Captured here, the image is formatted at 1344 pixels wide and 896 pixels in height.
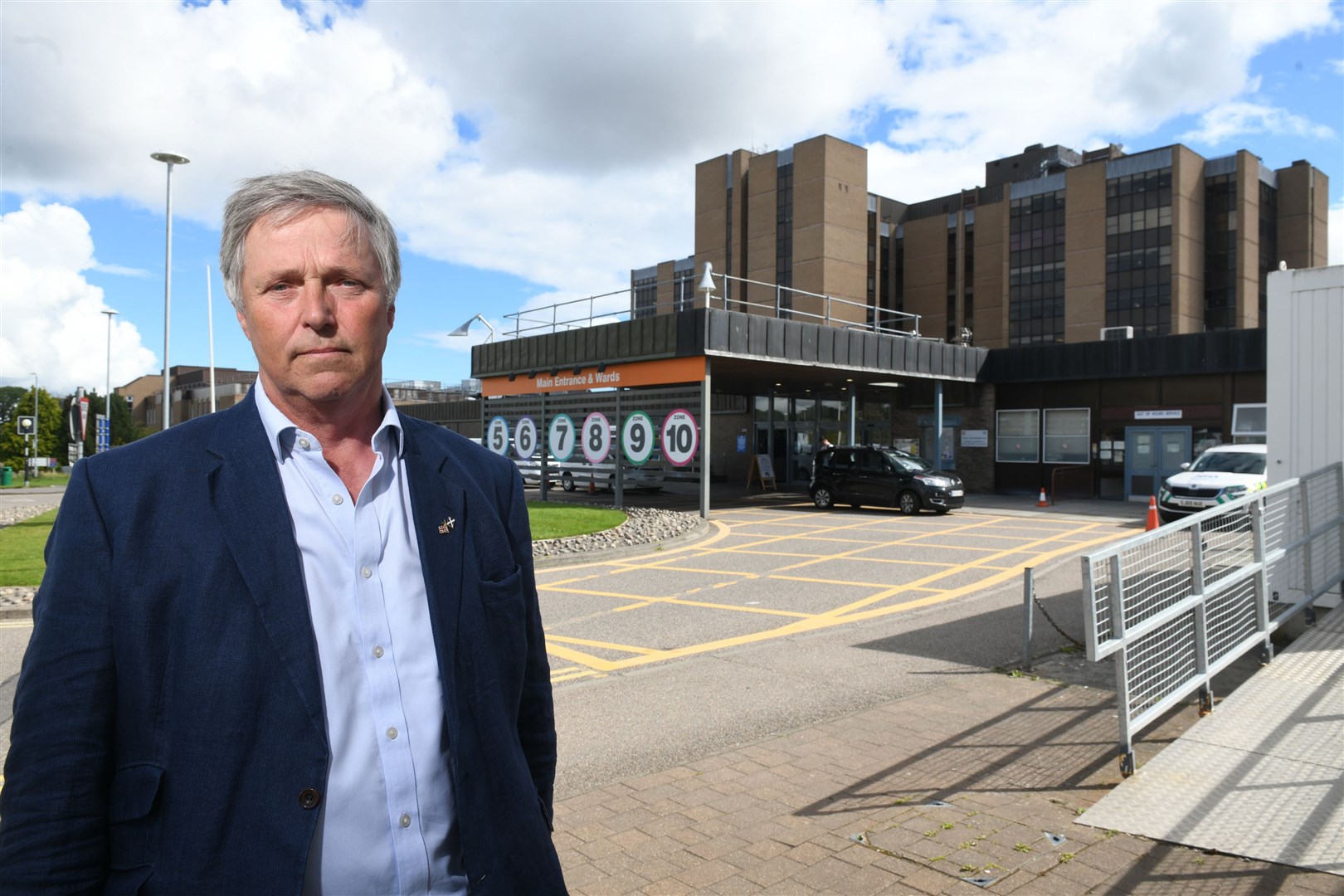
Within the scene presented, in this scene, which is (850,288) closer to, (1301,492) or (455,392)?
(455,392)

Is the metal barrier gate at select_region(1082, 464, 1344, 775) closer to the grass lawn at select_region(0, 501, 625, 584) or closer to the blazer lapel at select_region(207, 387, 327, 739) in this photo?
the blazer lapel at select_region(207, 387, 327, 739)

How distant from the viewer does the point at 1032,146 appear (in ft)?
226

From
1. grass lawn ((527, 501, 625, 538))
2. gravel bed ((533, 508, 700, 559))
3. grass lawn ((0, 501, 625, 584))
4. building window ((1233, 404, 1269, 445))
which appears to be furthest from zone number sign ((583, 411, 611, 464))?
building window ((1233, 404, 1269, 445))

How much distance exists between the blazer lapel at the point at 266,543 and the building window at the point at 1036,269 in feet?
202

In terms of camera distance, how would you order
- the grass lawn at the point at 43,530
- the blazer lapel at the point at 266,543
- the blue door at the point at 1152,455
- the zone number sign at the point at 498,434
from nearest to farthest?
1. the blazer lapel at the point at 266,543
2. the grass lawn at the point at 43,530
3. the blue door at the point at 1152,455
4. the zone number sign at the point at 498,434

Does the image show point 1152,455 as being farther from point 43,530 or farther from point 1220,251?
point 1220,251

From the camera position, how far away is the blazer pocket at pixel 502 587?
185 centimetres

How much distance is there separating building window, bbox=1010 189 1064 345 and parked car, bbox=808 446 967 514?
133 feet

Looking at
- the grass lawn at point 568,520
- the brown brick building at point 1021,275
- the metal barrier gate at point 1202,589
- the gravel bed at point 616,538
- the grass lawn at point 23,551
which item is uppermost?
the brown brick building at point 1021,275

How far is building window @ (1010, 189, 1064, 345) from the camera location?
192 feet

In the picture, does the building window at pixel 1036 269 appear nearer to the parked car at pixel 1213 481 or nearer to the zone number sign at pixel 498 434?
the parked car at pixel 1213 481

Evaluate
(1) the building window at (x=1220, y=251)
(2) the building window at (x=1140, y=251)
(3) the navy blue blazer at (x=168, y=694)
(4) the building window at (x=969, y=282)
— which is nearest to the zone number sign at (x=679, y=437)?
(3) the navy blue blazer at (x=168, y=694)

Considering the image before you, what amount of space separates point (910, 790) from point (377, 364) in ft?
12.2

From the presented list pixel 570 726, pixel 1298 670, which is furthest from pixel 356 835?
pixel 1298 670
